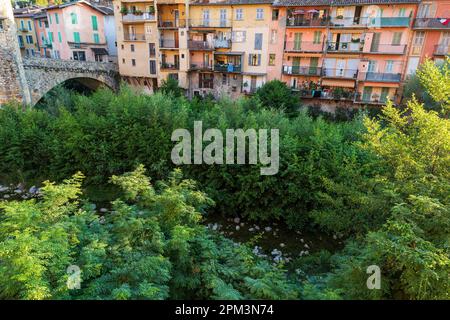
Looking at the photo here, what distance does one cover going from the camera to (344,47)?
2428 cm

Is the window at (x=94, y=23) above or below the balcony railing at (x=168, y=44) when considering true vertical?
above

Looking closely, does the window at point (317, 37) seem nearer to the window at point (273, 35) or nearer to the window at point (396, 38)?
the window at point (273, 35)

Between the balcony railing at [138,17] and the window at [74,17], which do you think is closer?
the balcony railing at [138,17]

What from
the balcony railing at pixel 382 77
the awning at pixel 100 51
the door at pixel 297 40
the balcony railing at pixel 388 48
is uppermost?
the door at pixel 297 40

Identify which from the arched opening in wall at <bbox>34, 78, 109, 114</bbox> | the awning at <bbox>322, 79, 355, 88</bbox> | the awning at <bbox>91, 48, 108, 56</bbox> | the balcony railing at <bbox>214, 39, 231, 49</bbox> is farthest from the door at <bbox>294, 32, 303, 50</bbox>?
the awning at <bbox>91, 48, 108, 56</bbox>

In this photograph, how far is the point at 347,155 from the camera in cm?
1161

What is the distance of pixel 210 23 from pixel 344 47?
12.6 metres

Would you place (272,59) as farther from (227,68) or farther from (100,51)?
(100,51)

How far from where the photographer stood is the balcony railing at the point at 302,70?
25.3 meters

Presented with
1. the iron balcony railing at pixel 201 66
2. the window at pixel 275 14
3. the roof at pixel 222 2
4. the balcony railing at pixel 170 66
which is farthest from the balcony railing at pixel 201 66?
the window at pixel 275 14

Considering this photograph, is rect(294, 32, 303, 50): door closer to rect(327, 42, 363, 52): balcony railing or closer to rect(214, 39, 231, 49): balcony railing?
rect(327, 42, 363, 52): balcony railing

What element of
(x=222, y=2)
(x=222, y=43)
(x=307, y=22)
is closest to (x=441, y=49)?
(x=307, y=22)

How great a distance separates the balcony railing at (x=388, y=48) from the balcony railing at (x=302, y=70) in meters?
4.11

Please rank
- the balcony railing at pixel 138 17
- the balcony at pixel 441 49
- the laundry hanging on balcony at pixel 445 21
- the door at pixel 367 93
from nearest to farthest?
the laundry hanging on balcony at pixel 445 21 < the balcony at pixel 441 49 < the door at pixel 367 93 < the balcony railing at pixel 138 17
